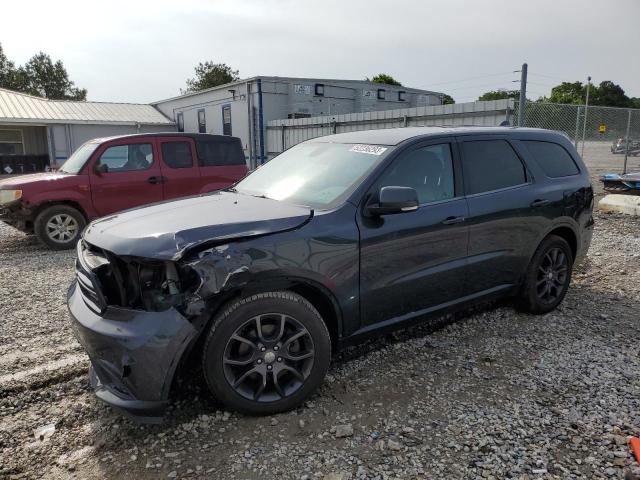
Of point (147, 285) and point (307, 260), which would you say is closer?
point (147, 285)

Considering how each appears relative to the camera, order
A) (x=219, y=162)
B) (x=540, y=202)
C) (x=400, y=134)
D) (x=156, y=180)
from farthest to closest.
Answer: (x=219, y=162) → (x=156, y=180) → (x=540, y=202) → (x=400, y=134)

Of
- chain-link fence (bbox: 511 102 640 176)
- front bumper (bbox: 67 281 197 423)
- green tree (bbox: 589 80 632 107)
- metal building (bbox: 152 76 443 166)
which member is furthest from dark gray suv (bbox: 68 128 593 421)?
green tree (bbox: 589 80 632 107)

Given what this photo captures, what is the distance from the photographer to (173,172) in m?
8.23

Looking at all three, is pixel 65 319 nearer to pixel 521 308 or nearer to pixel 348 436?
pixel 348 436

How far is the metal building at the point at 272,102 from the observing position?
18.4m

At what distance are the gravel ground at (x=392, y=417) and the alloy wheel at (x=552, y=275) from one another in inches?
11.0

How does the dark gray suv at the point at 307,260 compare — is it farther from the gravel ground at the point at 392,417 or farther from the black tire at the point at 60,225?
the black tire at the point at 60,225

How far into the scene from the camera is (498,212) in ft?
12.9

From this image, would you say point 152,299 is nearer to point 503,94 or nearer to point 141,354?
point 141,354

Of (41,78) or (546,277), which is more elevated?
(41,78)

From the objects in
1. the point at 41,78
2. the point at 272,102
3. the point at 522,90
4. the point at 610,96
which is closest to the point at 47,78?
the point at 41,78

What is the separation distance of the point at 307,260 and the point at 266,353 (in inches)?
23.8

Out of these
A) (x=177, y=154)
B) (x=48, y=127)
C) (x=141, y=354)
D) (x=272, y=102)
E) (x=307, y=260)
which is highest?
(x=272, y=102)

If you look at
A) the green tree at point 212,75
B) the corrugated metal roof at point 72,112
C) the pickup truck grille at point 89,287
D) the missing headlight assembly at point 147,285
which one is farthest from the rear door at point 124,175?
the green tree at point 212,75
